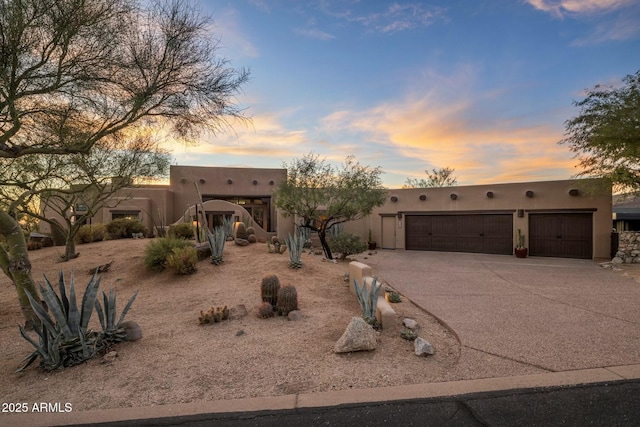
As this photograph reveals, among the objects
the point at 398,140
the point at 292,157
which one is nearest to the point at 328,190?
the point at 292,157

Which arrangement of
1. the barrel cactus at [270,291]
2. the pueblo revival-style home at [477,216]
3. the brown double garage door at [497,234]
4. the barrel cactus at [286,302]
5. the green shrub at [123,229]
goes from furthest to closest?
1. the green shrub at [123,229]
2. the brown double garage door at [497,234]
3. the pueblo revival-style home at [477,216]
4. the barrel cactus at [270,291]
5. the barrel cactus at [286,302]

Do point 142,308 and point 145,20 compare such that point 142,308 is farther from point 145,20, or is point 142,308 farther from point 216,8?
point 216,8

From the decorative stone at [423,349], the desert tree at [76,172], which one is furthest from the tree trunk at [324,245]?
the decorative stone at [423,349]

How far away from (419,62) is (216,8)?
714 centimetres

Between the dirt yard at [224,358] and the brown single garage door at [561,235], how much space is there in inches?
520

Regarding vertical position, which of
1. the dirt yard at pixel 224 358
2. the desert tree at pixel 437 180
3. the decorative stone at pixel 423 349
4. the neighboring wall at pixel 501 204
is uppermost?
the desert tree at pixel 437 180

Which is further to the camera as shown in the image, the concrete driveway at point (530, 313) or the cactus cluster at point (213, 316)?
the cactus cluster at point (213, 316)

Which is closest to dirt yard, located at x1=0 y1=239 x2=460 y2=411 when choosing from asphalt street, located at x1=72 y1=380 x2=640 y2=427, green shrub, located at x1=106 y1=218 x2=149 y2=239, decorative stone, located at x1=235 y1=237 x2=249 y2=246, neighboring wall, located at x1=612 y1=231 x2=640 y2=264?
asphalt street, located at x1=72 y1=380 x2=640 y2=427

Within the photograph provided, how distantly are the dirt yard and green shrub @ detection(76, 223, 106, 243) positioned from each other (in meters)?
8.96

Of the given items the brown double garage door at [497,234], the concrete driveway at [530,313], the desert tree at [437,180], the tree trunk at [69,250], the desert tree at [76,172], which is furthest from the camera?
the desert tree at [437,180]

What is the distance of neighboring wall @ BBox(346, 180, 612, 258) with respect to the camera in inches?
614

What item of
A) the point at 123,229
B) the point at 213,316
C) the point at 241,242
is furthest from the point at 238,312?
the point at 123,229

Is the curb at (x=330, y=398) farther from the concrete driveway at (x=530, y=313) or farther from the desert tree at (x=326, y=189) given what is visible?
the desert tree at (x=326, y=189)

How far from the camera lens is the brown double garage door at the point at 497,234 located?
16344 millimetres
